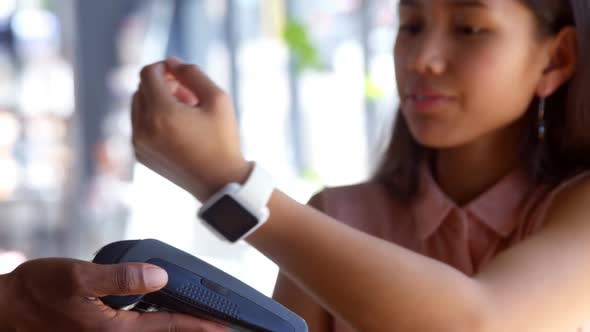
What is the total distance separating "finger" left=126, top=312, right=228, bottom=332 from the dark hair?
0.47m

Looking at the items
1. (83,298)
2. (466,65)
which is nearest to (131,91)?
(466,65)

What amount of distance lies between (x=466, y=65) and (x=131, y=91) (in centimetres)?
338

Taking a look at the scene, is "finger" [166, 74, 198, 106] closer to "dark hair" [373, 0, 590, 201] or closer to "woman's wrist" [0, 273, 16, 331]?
"woman's wrist" [0, 273, 16, 331]

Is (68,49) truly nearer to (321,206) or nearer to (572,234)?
(321,206)

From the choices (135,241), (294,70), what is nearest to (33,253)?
Answer: (294,70)

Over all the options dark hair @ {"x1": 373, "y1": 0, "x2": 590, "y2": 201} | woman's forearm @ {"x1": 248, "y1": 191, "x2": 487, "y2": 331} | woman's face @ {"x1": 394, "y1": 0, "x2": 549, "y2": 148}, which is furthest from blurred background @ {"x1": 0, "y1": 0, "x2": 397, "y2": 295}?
woman's forearm @ {"x1": 248, "y1": 191, "x2": 487, "y2": 331}

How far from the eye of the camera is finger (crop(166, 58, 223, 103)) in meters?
0.62

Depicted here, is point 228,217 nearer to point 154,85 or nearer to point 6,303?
point 154,85

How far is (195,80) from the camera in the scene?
631 millimetres

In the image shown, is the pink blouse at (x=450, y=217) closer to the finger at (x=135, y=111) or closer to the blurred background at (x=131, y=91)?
the finger at (x=135, y=111)

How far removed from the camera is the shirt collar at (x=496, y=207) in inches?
38.4

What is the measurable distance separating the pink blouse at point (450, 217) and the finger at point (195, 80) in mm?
416

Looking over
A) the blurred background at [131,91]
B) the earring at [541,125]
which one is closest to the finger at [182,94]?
the earring at [541,125]

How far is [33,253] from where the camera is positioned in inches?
158
